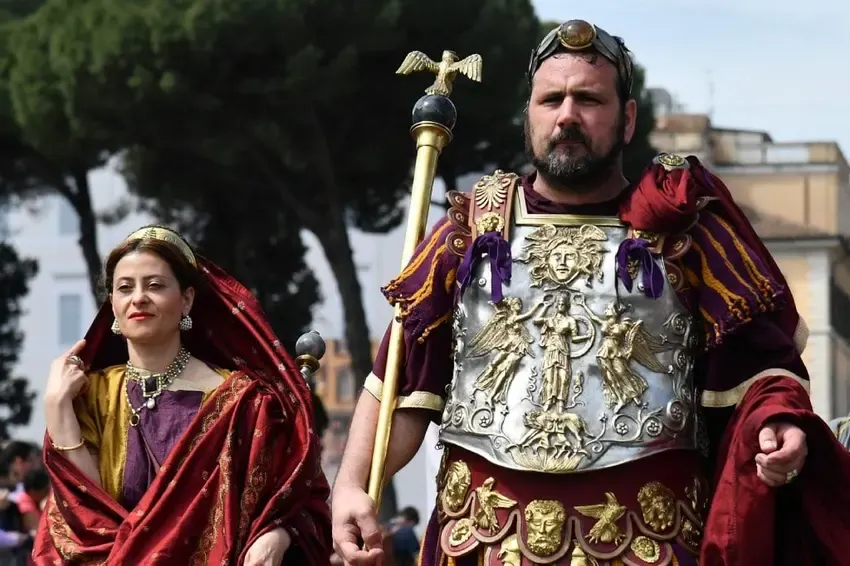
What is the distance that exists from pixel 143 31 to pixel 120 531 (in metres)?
22.0

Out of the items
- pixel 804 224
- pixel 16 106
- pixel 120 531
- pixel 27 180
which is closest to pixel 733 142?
pixel 804 224

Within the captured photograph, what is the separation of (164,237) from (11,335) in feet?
113

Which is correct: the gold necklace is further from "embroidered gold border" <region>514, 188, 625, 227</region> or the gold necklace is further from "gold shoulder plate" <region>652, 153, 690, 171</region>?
"gold shoulder plate" <region>652, 153, 690, 171</region>

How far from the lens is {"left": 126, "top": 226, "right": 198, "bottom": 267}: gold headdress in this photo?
6.23 meters

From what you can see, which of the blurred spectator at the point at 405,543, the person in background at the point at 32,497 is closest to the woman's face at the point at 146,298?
the person in background at the point at 32,497

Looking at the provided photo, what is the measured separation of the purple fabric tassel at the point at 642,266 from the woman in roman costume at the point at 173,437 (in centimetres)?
137

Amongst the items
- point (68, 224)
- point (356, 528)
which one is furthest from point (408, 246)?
point (68, 224)

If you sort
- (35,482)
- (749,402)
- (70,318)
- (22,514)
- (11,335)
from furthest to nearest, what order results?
(70,318) < (11,335) < (22,514) < (35,482) < (749,402)

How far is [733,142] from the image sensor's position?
189 ft

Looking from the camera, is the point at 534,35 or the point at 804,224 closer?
the point at 534,35

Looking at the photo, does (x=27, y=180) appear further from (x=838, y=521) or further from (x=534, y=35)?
(x=838, y=521)

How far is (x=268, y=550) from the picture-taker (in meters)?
5.88

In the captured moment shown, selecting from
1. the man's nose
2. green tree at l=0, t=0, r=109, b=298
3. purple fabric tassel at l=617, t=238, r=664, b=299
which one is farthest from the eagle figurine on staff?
green tree at l=0, t=0, r=109, b=298

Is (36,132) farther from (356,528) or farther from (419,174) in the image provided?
(356,528)
